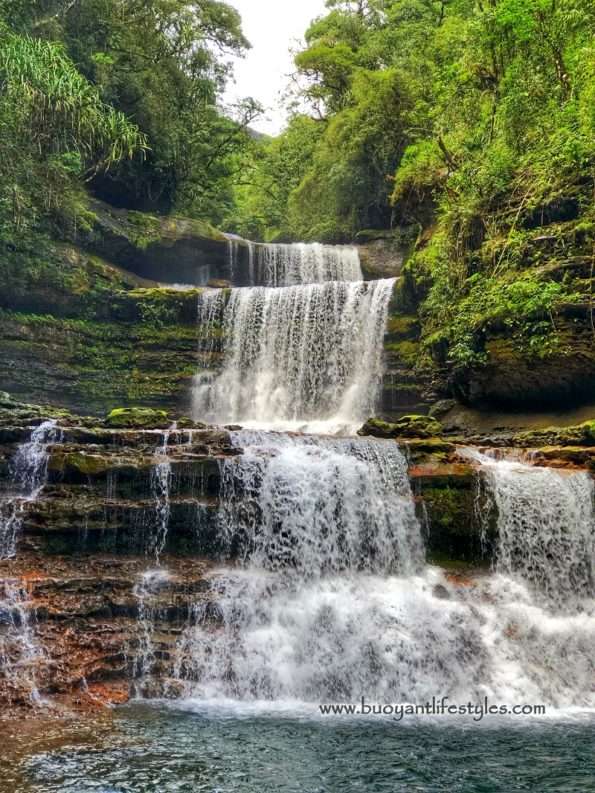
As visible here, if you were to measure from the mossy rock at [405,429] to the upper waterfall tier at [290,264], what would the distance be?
974 centimetres

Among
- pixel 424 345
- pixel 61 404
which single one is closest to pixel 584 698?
pixel 424 345

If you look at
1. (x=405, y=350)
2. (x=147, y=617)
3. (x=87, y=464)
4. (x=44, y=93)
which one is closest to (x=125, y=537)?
(x=87, y=464)

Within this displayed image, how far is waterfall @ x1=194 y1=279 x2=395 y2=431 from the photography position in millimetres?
19672

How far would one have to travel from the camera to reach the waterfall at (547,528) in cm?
1166

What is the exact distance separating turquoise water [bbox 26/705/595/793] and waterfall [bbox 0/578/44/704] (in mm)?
1439

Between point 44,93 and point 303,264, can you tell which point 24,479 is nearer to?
point 44,93

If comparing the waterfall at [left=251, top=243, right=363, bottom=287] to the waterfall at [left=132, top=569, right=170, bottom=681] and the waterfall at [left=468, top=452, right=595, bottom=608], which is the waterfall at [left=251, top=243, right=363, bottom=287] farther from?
the waterfall at [left=132, top=569, right=170, bottom=681]

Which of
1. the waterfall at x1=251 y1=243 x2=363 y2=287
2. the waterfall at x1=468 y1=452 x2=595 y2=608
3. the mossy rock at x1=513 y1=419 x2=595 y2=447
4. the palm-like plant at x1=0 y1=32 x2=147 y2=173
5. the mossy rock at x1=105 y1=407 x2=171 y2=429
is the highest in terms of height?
the palm-like plant at x1=0 y1=32 x2=147 y2=173

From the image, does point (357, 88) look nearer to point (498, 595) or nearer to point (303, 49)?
point (303, 49)

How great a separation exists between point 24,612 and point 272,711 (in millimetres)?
3677

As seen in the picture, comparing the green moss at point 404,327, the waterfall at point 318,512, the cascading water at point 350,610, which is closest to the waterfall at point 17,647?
the cascading water at point 350,610

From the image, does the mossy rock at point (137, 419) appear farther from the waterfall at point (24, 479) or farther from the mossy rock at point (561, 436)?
the mossy rock at point (561, 436)

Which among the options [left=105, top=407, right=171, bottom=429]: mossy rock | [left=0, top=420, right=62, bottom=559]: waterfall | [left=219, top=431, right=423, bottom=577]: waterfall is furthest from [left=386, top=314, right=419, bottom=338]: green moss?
[left=0, top=420, right=62, bottom=559]: waterfall

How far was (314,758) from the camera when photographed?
698cm
